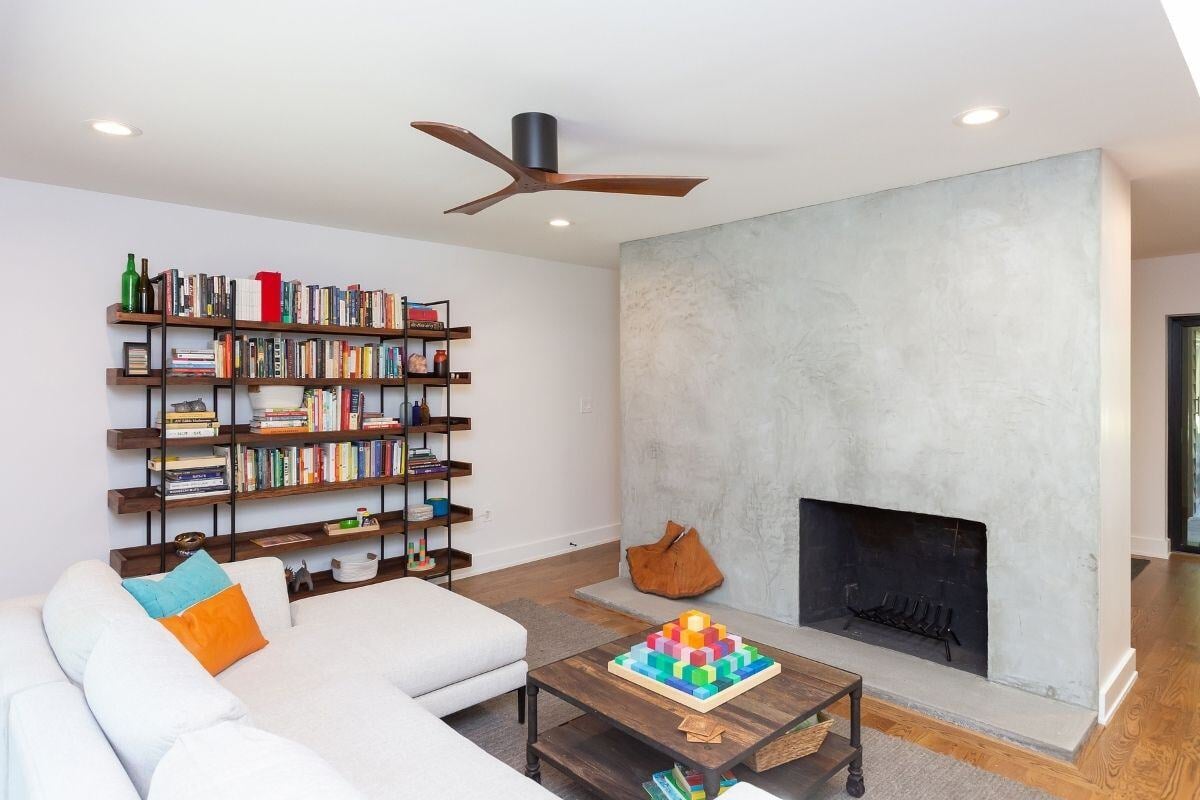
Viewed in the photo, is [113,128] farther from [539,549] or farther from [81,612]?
[539,549]

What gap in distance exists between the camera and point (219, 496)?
359 centimetres

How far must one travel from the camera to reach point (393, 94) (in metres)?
2.36

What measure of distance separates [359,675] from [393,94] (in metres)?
1.98

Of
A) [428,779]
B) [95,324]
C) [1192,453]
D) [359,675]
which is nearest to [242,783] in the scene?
[428,779]

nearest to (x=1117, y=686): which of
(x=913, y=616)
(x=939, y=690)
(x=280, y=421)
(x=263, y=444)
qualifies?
(x=939, y=690)

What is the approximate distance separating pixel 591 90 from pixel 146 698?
209 centimetres

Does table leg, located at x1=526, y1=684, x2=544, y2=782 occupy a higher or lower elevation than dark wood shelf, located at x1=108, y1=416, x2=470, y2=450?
lower

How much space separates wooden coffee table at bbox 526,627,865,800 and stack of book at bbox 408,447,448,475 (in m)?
2.28

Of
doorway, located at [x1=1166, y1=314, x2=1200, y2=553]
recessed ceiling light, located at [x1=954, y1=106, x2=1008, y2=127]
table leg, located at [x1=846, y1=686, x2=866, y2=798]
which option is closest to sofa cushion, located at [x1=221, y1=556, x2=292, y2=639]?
table leg, located at [x1=846, y1=686, x2=866, y2=798]

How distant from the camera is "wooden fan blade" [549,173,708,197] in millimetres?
2424

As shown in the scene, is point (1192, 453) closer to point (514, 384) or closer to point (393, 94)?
point (514, 384)

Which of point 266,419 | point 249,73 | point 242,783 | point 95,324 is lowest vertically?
point 242,783

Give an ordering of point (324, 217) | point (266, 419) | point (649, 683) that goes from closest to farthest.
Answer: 1. point (649, 683)
2. point (266, 419)
3. point (324, 217)

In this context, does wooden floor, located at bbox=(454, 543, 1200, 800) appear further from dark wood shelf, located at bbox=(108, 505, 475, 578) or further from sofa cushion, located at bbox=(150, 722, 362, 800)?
sofa cushion, located at bbox=(150, 722, 362, 800)
